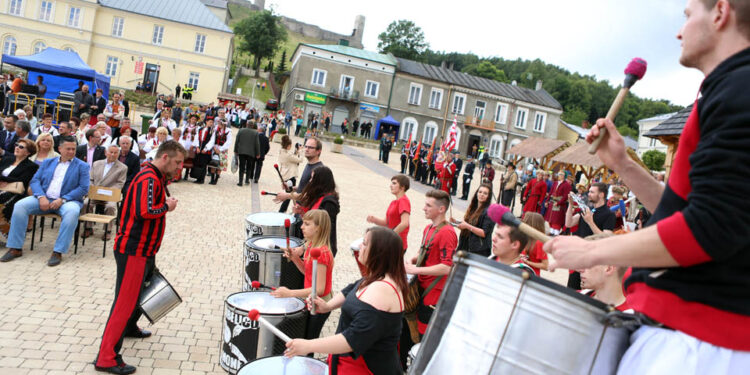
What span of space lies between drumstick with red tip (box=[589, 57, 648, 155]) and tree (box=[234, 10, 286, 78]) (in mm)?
78571

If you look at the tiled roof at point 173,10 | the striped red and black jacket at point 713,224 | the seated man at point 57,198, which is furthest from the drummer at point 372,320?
the tiled roof at point 173,10

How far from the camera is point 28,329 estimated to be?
17.2 ft

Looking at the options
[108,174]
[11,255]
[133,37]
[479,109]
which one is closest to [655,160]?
[479,109]

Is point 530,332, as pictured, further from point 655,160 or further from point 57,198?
point 655,160

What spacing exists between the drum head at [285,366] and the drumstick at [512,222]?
2016 mm

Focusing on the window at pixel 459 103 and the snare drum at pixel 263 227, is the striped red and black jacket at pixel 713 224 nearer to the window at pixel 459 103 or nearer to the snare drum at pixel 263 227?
the snare drum at pixel 263 227

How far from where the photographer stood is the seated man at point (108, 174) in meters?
8.93

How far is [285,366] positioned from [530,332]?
223 centimetres

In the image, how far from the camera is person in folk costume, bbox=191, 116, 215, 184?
15719 millimetres

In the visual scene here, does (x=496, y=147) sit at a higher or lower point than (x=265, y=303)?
higher

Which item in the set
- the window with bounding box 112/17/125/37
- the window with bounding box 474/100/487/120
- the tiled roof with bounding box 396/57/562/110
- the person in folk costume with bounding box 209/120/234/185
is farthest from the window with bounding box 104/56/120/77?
the person in folk costume with bounding box 209/120/234/185

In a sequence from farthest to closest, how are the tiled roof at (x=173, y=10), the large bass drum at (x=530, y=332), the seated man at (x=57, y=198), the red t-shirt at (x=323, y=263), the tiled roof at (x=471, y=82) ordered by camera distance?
the tiled roof at (x=471, y=82)
the tiled roof at (x=173, y=10)
the seated man at (x=57, y=198)
the red t-shirt at (x=323, y=263)
the large bass drum at (x=530, y=332)

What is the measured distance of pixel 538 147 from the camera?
26.6 m

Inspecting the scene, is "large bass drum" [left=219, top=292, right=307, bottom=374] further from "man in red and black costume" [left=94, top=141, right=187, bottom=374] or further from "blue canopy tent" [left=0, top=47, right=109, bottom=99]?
"blue canopy tent" [left=0, top=47, right=109, bottom=99]
